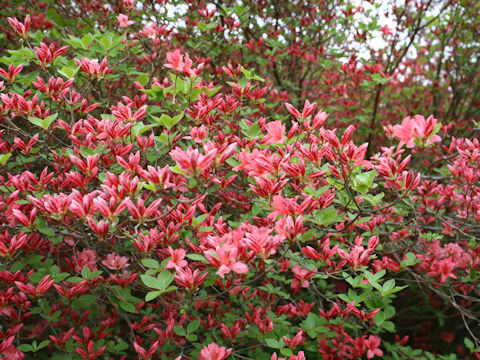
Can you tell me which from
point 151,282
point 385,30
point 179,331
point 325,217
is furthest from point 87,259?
point 385,30

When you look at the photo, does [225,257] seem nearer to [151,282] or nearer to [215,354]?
[151,282]

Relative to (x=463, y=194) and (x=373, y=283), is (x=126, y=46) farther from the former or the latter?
(x=463, y=194)

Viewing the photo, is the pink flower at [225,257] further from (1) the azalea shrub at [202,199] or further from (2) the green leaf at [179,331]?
(2) the green leaf at [179,331]

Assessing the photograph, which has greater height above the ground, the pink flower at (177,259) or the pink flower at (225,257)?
the pink flower at (225,257)

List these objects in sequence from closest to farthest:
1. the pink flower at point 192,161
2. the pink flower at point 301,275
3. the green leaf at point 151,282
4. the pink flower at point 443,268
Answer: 1. the pink flower at point 192,161
2. the green leaf at point 151,282
3. the pink flower at point 301,275
4. the pink flower at point 443,268

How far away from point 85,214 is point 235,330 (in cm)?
119

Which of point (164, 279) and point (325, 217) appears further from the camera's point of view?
point (325, 217)

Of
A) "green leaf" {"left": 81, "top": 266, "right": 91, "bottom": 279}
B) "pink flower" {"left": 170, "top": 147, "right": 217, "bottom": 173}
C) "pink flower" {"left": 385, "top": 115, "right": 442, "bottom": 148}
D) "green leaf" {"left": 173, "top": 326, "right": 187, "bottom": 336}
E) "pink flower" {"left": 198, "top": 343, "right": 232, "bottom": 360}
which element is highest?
"pink flower" {"left": 385, "top": 115, "right": 442, "bottom": 148}

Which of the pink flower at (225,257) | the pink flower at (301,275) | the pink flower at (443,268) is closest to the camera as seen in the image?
the pink flower at (225,257)

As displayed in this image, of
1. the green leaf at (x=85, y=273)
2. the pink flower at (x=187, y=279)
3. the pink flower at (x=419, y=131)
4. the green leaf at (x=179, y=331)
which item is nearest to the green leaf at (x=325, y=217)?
the pink flower at (x=419, y=131)

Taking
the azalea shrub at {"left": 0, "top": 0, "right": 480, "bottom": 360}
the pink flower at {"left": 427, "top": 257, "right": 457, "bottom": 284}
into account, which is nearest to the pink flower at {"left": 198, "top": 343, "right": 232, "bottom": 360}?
the azalea shrub at {"left": 0, "top": 0, "right": 480, "bottom": 360}

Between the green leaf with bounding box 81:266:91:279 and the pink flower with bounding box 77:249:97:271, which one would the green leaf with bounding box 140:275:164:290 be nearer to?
the green leaf with bounding box 81:266:91:279

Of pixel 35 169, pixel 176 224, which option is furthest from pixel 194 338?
pixel 35 169

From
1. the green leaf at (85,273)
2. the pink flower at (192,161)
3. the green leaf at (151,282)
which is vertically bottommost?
the green leaf at (85,273)
